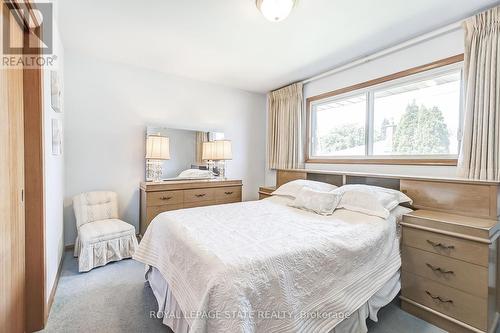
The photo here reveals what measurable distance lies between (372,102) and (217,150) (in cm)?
237

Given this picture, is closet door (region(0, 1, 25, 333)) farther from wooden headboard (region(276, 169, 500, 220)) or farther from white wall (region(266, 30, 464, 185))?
white wall (region(266, 30, 464, 185))

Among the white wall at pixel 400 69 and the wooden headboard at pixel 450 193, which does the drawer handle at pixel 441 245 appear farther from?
the white wall at pixel 400 69

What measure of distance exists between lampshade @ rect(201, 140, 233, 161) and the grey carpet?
6.60 feet

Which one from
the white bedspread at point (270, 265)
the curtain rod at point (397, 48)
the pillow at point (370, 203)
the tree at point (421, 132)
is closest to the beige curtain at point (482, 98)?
the curtain rod at point (397, 48)

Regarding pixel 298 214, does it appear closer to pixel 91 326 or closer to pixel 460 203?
pixel 460 203

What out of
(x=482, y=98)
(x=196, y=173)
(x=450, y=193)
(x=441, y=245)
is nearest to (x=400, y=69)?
(x=482, y=98)

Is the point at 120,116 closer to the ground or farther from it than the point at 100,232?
farther from it

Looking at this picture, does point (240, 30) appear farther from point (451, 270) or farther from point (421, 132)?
point (451, 270)

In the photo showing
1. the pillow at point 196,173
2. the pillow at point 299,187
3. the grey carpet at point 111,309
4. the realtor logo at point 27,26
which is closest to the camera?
the realtor logo at point 27,26

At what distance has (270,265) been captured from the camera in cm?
124

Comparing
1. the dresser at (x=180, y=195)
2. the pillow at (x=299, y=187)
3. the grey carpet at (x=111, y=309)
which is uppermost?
the pillow at (x=299, y=187)

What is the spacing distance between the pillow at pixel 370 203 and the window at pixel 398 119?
816 millimetres

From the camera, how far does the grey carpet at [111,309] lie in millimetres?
1672

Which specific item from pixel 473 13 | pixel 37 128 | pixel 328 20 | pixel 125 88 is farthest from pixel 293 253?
pixel 125 88
